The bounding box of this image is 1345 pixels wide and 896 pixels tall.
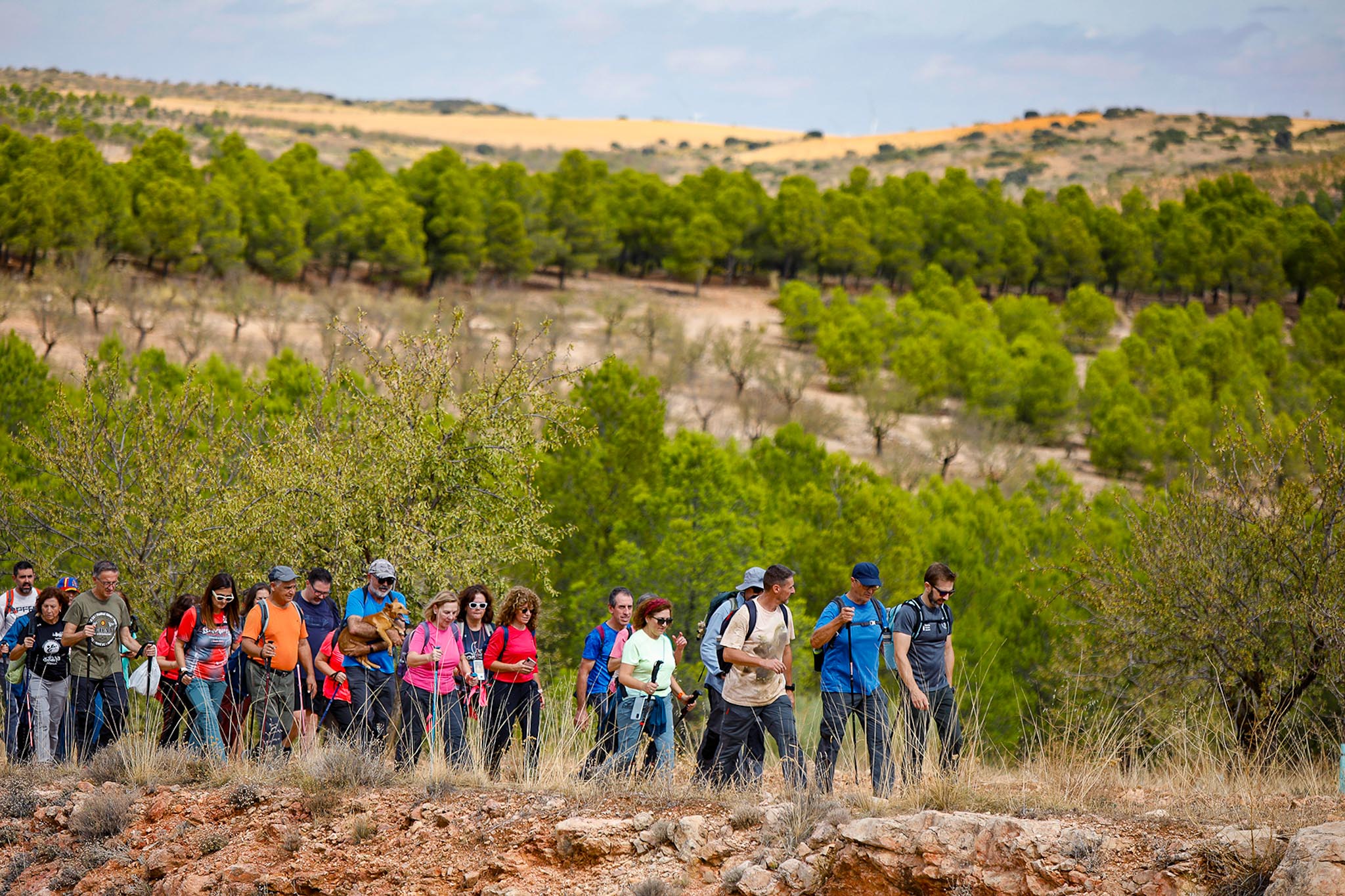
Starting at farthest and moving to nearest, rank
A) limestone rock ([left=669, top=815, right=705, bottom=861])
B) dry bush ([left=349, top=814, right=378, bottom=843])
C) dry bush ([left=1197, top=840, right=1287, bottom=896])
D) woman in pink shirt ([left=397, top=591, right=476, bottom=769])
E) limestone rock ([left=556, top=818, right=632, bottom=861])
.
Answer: woman in pink shirt ([left=397, top=591, right=476, bottom=769]) < dry bush ([left=349, top=814, right=378, bottom=843]) < limestone rock ([left=556, top=818, right=632, bottom=861]) < limestone rock ([left=669, top=815, right=705, bottom=861]) < dry bush ([left=1197, top=840, right=1287, bottom=896])

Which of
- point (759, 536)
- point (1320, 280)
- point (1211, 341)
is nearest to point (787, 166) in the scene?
point (1320, 280)

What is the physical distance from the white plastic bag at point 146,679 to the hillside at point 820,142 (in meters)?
105

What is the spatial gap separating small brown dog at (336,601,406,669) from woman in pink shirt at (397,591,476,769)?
0.61 ft

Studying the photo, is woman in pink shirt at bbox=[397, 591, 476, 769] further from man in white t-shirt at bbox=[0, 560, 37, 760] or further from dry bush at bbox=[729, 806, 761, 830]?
man in white t-shirt at bbox=[0, 560, 37, 760]

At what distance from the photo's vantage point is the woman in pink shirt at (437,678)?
8430 mm

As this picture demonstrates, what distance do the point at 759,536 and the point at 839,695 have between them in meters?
17.3

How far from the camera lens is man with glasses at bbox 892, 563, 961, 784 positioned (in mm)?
7879

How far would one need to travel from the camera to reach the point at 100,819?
8.53 m

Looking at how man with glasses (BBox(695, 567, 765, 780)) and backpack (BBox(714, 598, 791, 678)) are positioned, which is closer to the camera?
backpack (BBox(714, 598, 791, 678))

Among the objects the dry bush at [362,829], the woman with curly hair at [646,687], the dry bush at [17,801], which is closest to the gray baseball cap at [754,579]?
the woman with curly hair at [646,687]

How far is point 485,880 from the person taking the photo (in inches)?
296

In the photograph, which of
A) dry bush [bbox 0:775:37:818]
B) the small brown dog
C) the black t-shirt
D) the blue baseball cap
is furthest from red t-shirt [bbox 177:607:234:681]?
the blue baseball cap

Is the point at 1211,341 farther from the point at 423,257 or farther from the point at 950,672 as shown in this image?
the point at 950,672

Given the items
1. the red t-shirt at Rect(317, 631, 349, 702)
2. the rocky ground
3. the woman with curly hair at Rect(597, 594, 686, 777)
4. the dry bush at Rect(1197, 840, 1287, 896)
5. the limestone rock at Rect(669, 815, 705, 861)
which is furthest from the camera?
the red t-shirt at Rect(317, 631, 349, 702)
